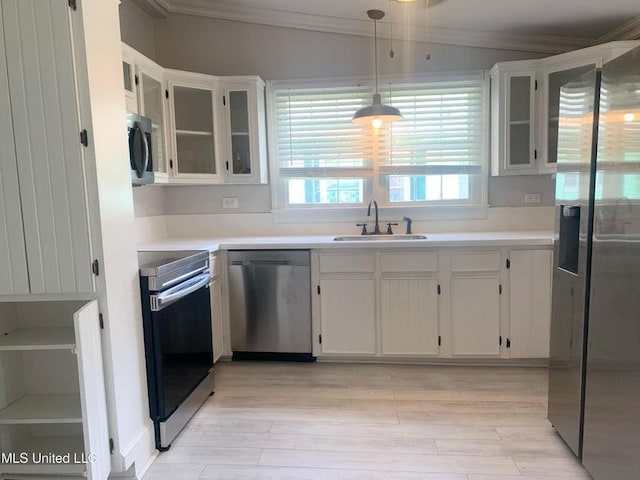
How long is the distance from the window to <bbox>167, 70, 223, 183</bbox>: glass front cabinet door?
538mm

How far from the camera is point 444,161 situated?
137 inches

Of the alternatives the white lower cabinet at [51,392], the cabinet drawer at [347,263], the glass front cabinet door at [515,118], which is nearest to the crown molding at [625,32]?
the glass front cabinet door at [515,118]

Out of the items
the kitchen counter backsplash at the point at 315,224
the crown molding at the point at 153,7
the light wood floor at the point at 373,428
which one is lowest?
the light wood floor at the point at 373,428

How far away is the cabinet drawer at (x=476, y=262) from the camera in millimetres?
2863

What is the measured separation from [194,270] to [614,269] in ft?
6.52

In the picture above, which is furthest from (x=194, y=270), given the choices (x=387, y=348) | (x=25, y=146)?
(x=387, y=348)

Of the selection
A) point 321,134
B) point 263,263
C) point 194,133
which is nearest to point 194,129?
point 194,133

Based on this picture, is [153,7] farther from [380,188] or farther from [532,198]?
[532,198]

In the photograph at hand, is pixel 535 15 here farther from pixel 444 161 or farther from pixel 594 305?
pixel 594 305

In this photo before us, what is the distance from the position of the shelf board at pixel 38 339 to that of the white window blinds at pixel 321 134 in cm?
216

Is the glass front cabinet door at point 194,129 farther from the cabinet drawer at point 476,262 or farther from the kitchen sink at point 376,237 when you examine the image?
the cabinet drawer at point 476,262

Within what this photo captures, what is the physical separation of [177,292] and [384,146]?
7.05 ft

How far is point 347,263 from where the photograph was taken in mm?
2973

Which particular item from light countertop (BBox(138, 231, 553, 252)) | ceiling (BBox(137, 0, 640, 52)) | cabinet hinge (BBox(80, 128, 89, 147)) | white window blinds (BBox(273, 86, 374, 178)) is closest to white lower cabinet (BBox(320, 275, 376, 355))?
light countertop (BBox(138, 231, 553, 252))
